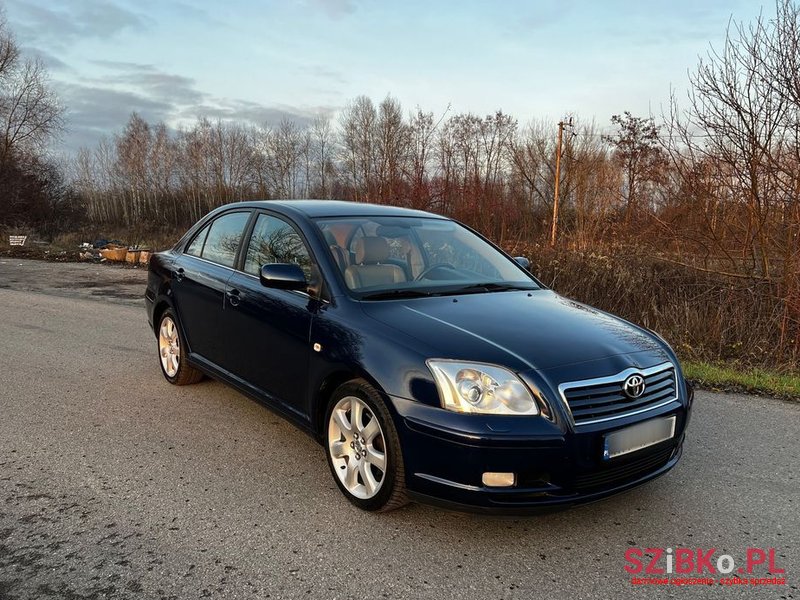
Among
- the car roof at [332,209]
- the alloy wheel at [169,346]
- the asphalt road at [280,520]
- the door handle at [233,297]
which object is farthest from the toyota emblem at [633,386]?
the alloy wheel at [169,346]

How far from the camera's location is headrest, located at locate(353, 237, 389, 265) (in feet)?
12.4

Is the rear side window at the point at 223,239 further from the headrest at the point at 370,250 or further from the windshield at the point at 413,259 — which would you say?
the headrest at the point at 370,250

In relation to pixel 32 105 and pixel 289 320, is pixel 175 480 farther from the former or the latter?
pixel 32 105

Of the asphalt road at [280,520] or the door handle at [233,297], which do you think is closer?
the asphalt road at [280,520]

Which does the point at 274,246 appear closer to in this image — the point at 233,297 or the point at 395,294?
the point at 233,297

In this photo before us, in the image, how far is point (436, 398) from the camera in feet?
8.98

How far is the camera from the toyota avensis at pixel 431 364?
2.68m

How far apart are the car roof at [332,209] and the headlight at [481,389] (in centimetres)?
176

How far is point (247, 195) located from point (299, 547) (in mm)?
55053

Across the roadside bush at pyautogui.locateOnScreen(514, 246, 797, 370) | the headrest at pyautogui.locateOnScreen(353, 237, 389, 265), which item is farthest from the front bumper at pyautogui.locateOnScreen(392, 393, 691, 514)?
the roadside bush at pyautogui.locateOnScreen(514, 246, 797, 370)

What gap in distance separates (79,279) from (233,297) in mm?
11694

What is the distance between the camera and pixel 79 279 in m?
14.0

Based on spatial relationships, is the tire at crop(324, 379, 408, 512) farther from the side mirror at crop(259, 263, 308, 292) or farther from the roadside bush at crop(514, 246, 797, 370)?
the roadside bush at crop(514, 246, 797, 370)

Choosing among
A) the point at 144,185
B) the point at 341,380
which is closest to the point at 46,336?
the point at 341,380
